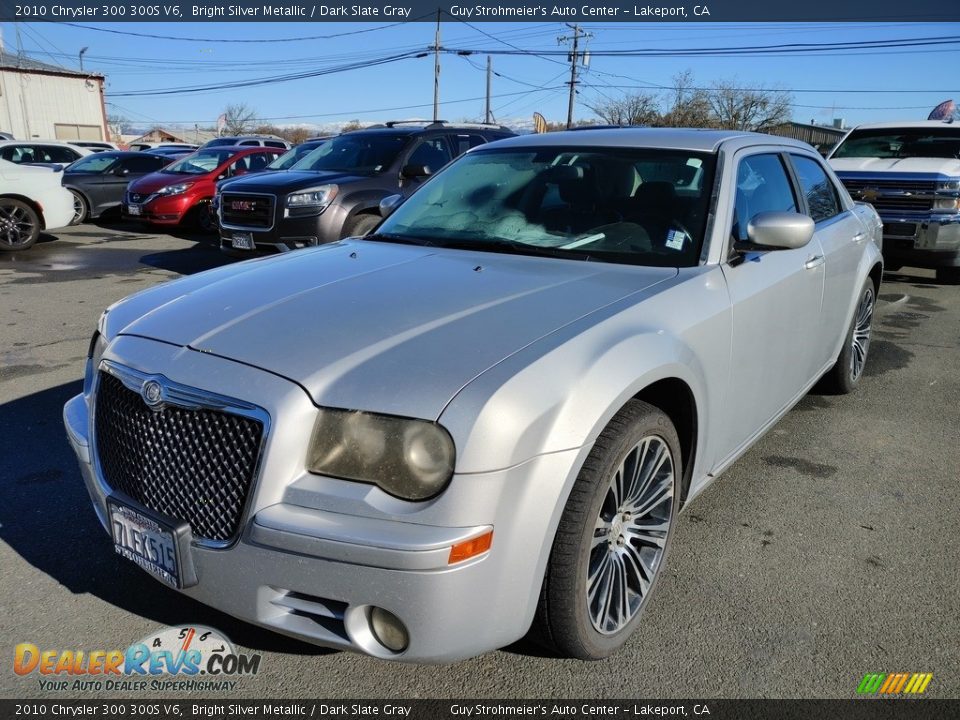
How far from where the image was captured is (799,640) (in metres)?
2.59

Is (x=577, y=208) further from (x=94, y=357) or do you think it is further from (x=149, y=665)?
(x=149, y=665)

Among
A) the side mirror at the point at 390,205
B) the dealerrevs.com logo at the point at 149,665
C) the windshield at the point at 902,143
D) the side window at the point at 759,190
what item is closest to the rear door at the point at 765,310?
the side window at the point at 759,190

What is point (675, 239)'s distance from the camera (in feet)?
10.4

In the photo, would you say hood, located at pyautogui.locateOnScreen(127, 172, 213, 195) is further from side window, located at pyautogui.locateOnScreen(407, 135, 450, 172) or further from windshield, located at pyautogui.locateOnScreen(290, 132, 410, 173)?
side window, located at pyautogui.locateOnScreen(407, 135, 450, 172)

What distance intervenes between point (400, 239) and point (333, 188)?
211 inches

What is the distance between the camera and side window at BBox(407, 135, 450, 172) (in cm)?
959

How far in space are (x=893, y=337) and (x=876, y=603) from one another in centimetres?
476

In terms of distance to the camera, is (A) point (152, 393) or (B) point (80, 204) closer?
(A) point (152, 393)

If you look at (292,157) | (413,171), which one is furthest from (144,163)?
(413,171)

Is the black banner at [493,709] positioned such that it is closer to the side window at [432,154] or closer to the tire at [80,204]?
the side window at [432,154]

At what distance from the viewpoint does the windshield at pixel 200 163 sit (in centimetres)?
1377

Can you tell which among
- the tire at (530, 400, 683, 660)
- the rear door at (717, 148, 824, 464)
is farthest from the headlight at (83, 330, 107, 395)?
the rear door at (717, 148, 824, 464)

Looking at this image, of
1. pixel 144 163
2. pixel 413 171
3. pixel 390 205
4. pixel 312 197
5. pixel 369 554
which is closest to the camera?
pixel 369 554

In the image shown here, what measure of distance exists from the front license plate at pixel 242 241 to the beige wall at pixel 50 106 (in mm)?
40019
